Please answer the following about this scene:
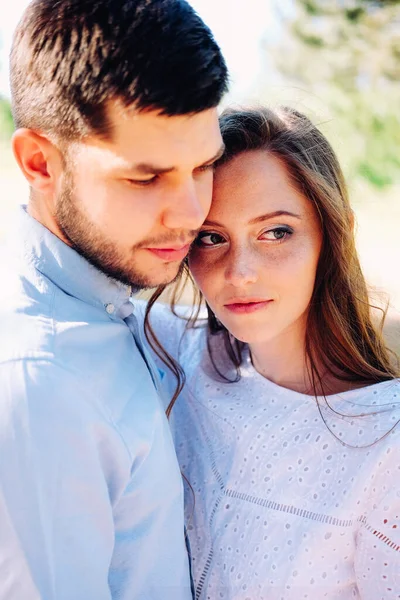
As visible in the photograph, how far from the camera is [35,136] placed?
1.76 meters

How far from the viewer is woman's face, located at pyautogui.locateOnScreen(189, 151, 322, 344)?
1970mm

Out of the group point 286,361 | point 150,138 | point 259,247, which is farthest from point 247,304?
point 150,138

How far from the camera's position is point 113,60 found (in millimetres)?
1602

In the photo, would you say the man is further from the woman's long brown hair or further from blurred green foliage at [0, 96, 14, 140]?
blurred green foliage at [0, 96, 14, 140]

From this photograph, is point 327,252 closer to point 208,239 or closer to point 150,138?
point 208,239

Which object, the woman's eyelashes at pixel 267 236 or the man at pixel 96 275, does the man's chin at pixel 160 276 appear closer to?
the man at pixel 96 275

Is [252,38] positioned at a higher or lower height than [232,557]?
lower

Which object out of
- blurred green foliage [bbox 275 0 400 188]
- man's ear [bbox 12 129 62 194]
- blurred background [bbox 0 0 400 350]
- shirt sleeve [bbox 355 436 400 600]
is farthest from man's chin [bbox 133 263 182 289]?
blurred green foliage [bbox 275 0 400 188]

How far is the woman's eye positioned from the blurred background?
5.56 m

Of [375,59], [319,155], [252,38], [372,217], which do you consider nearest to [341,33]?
[375,59]

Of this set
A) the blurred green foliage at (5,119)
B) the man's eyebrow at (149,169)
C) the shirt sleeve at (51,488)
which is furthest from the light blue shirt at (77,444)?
the blurred green foliage at (5,119)

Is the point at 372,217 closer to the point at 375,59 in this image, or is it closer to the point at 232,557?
the point at 375,59

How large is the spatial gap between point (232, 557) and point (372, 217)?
6619 millimetres

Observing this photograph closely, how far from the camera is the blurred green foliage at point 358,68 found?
9375 millimetres
